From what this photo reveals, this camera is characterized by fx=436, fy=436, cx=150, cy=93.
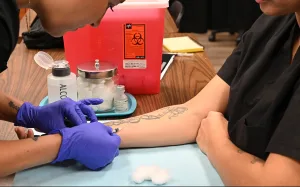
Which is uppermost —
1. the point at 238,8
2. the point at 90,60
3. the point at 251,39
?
the point at 251,39

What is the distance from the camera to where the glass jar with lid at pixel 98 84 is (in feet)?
4.91

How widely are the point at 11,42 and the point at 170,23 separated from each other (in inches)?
64.7

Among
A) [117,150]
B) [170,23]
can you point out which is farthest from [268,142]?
[170,23]

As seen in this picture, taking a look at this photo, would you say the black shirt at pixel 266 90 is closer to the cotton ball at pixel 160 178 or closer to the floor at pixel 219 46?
the cotton ball at pixel 160 178

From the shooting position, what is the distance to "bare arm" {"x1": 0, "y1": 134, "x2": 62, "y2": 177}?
1105mm

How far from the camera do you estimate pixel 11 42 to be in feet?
3.72

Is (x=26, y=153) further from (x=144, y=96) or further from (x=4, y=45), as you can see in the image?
(x=144, y=96)

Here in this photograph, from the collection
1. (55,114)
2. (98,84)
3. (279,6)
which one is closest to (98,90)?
(98,84)

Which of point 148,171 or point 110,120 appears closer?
point 148,171

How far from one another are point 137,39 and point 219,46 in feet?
10.4

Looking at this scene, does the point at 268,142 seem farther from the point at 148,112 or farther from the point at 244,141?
the point at 148,112

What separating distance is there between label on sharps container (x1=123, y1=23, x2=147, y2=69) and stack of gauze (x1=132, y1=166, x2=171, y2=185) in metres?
0.62

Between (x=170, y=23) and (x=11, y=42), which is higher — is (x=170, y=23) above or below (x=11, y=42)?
below

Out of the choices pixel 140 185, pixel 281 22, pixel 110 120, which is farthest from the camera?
pixel 110 120
